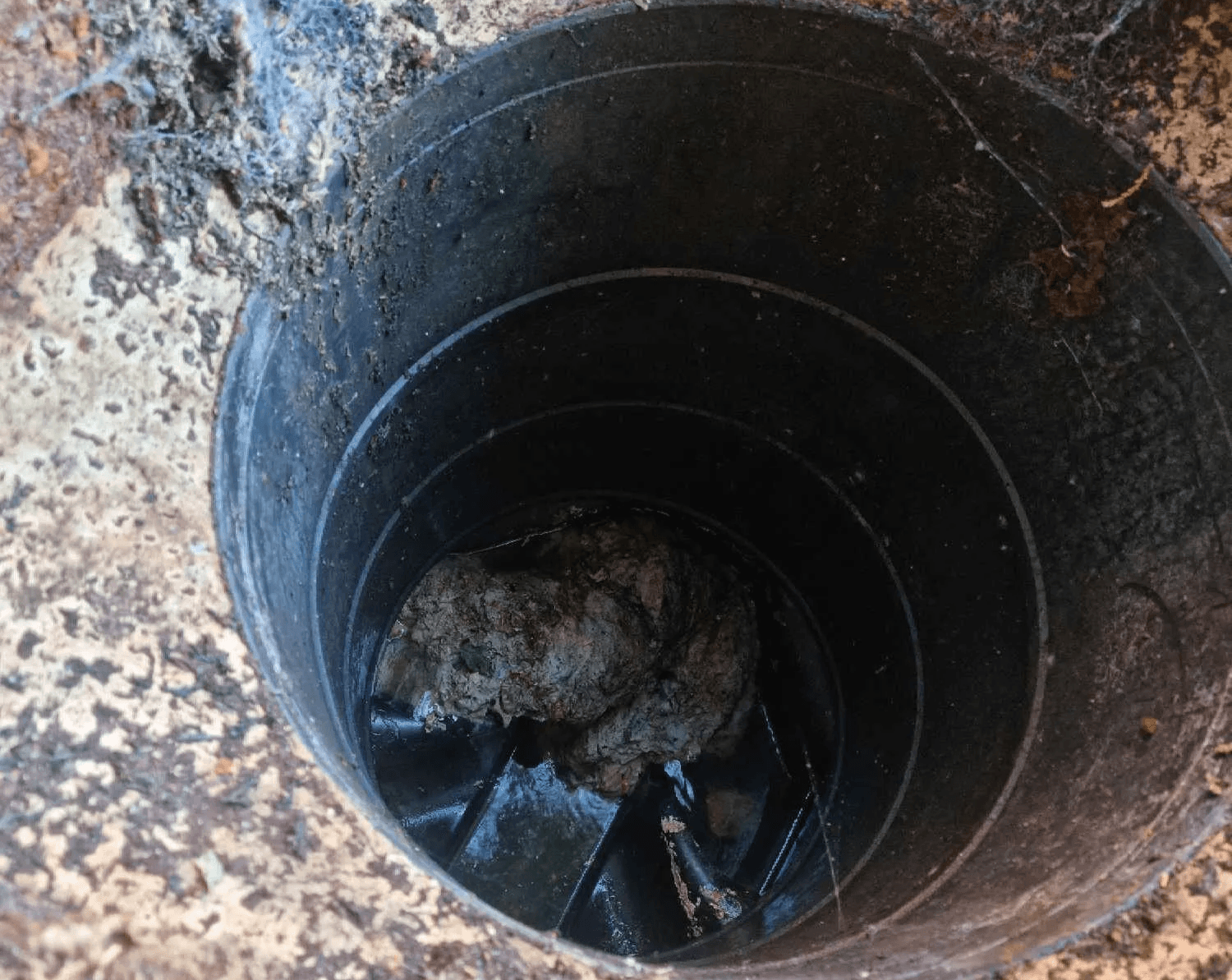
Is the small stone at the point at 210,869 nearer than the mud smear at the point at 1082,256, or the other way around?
the small stone at the point at 210,869

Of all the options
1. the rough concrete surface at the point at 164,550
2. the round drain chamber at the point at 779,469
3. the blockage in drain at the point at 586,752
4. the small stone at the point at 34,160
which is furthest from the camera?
the blockage in drain at the point at 586,752

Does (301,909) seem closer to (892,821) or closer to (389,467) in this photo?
(389,467)

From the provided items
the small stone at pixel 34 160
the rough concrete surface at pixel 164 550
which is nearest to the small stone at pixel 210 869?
the rough concrete surface at pixel 164 550

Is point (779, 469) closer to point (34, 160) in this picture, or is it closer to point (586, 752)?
point (586, 752)

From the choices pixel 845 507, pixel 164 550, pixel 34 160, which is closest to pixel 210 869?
pixel 164 550

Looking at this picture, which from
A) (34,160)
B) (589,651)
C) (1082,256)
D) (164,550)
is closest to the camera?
(164,550)

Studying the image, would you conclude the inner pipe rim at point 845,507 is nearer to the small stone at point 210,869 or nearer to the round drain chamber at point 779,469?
the round drain chamber at point 779,469
